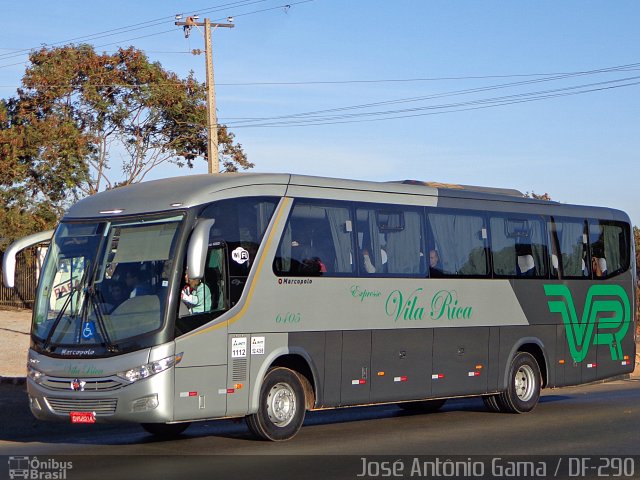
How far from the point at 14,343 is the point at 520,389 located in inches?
551

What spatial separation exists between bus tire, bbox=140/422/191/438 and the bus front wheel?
583 cm

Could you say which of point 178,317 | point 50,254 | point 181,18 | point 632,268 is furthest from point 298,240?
point 181,18

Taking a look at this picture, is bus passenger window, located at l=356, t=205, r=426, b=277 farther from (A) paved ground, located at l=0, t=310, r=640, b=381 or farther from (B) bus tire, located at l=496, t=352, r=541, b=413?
(A) paved ground, located at l=0, t=310, r=640, b=381

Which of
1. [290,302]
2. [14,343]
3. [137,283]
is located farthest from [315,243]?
[14,343]

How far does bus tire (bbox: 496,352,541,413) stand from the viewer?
17797 mm

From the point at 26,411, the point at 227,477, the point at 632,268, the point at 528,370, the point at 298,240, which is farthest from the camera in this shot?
the point at 632,268

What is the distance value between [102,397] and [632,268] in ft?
39.2

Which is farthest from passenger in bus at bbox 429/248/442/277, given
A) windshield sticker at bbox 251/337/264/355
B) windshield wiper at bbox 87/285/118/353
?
windshield wiper at bbox 87/285/118/353

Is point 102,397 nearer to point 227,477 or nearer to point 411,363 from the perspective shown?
point 227,477

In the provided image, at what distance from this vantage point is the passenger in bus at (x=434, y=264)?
1641 cm

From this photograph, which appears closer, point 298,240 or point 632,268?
point 298,240

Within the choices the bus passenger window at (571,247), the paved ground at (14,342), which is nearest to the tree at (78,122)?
the paved ground at (14,342)

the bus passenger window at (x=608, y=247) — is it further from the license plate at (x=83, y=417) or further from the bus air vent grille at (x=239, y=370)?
the license plate at (x=83, y=417)

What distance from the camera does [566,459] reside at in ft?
39.9
